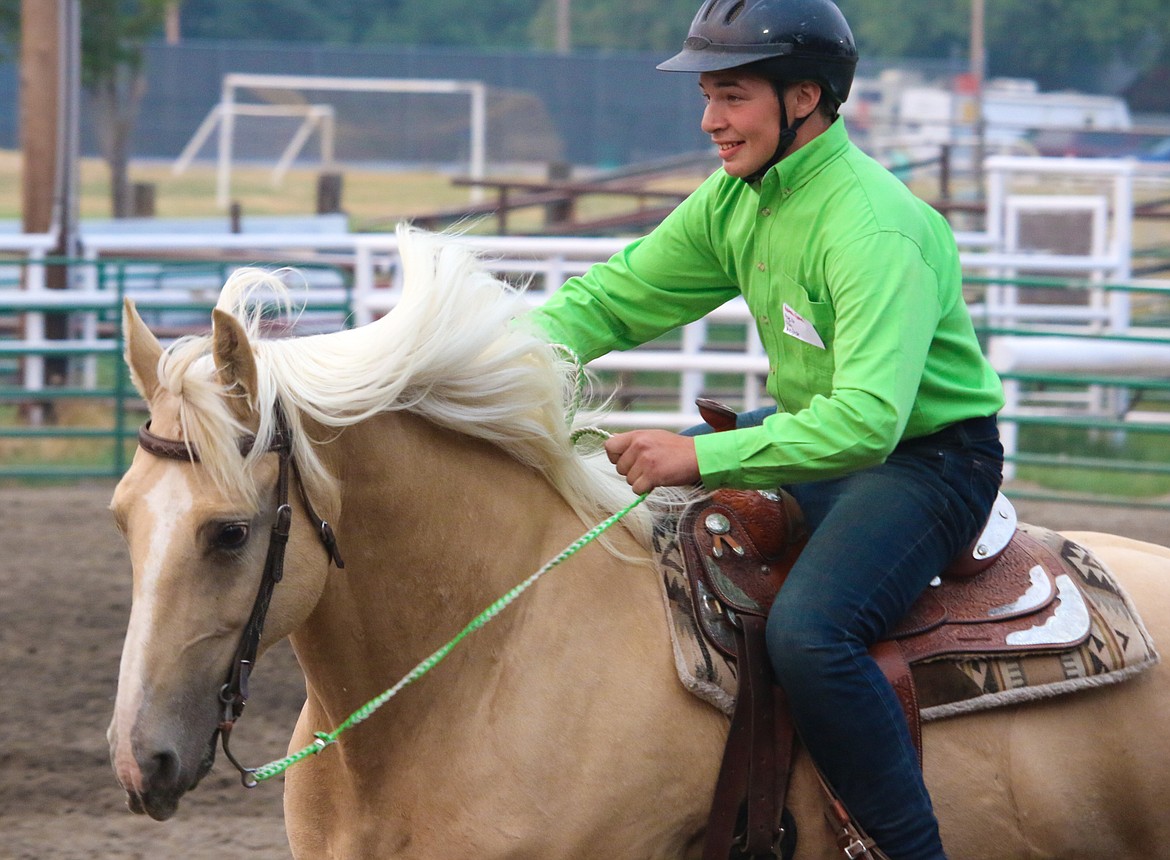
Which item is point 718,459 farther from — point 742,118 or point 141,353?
point 141,353

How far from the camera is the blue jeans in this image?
247 cm

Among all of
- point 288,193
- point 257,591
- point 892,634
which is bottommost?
point 892,634

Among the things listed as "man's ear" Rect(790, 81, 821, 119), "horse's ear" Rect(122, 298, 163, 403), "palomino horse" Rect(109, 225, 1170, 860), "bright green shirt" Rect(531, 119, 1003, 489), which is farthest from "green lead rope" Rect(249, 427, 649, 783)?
"man's ear" Rect(790, 81, 821, 119)

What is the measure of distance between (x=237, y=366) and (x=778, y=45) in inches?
43.4

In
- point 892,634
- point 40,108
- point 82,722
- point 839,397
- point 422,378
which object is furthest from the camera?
point 40,108

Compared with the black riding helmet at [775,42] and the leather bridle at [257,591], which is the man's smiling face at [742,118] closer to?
the black riding helmet at [775,42]

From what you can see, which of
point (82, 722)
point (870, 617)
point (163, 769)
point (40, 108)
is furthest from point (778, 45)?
point (40, 108)

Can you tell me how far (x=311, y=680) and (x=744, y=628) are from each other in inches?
30.5

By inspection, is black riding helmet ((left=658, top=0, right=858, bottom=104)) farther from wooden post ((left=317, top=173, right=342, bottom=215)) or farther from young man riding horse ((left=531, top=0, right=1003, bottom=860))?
wooden post ((left=317, top=173, right=342, bottom=215))

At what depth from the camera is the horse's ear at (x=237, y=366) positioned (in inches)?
89.0

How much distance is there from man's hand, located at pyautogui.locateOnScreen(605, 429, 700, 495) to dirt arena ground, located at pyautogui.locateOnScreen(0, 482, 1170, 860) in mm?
1930

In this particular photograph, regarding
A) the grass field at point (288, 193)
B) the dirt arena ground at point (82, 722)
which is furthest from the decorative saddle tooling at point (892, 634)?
the grass field at point (288, 193)

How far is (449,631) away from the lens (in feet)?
8.30

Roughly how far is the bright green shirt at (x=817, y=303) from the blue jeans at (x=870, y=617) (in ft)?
0.38
